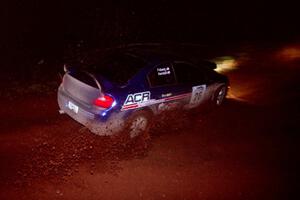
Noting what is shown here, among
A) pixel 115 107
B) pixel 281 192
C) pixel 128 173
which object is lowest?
pixel 281 192

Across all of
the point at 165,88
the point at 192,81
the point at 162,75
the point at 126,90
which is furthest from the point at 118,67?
the point at 192,81

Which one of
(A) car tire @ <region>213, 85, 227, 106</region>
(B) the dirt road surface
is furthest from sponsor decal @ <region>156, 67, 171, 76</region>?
(A) car tire @ <region>213, 85, 227, 106</region>

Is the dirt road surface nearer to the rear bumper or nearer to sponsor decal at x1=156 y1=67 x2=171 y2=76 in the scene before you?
the rear bumper

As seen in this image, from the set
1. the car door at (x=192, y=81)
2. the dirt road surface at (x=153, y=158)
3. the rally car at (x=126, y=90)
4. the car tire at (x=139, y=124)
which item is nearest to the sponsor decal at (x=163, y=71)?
the rally car at (x=126, y=90)

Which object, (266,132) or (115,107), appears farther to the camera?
(266,132)

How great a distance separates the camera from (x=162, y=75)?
21.4 ft

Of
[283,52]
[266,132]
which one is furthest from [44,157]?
[283,52]

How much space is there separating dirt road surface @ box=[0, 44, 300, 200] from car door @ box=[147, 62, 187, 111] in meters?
0.56

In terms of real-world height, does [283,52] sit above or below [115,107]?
below

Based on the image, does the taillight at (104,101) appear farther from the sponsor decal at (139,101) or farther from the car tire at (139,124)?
the car tire at (139,124)

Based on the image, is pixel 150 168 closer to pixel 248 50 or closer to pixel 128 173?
pixel 128 173

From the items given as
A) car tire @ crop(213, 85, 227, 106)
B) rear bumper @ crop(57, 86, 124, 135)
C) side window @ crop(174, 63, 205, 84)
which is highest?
side window @ crop(174, 63, 205, 84)

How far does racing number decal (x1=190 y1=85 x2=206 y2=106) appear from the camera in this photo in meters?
7.20

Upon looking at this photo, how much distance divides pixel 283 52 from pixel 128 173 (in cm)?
1353
